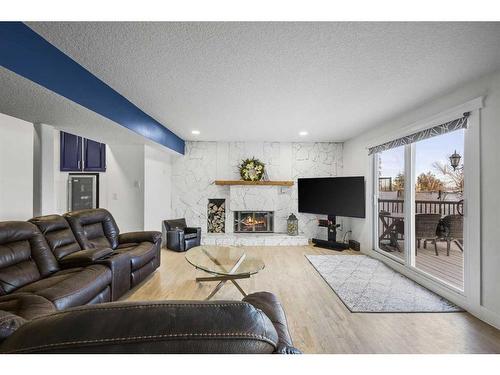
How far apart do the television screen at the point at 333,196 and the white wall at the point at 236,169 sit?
1.17 feet

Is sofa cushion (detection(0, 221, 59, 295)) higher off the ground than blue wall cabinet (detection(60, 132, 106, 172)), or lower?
lower

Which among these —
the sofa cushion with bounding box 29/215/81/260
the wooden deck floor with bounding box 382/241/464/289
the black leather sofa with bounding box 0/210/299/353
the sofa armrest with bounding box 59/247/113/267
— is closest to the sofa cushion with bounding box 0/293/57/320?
the black leather sofa with bounding box 0/210/299/353

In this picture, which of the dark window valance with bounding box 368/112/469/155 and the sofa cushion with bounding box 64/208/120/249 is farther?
the sofa cushion with bounding box 64/208/120/249

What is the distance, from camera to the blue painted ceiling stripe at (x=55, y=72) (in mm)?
1486

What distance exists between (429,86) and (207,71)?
2.37 m

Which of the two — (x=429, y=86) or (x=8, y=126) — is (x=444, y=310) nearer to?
(x=429, y=86)

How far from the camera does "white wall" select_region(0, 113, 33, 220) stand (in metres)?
3.04

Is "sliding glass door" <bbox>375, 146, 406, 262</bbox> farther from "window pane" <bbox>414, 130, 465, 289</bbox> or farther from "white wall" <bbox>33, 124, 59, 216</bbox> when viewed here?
"white wall" <bbox>33, 124, 59, 216</bbox>

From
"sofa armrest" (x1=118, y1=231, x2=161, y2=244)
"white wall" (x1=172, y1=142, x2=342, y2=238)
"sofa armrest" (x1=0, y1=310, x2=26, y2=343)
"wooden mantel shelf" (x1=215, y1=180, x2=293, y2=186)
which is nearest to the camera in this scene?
"sofa armrest" (x1=0, y1=310, x2=26, y2=343)

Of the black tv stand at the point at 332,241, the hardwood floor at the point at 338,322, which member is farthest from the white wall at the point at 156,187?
the black tv stand at the point at 332,241

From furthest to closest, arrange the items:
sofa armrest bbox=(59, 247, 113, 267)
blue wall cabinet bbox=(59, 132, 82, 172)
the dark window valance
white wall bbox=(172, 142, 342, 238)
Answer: white wall bbox=(172, 142, 342, 238), blue wall cabinet bbox=(59, 132, 82, 172), the dark window valance, sofa armrest bbox=(59, 247, 113, 267)

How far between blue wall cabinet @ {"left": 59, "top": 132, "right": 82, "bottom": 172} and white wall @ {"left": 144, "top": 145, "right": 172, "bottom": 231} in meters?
1.49

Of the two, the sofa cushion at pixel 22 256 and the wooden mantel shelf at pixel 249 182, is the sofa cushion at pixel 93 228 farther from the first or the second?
the wooden mantel shelf at pixel 249 182

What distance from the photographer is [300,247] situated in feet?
16.5
